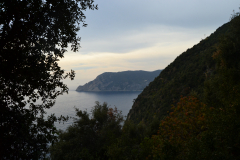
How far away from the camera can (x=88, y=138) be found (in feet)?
65.9

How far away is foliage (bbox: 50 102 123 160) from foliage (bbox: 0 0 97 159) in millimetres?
11714

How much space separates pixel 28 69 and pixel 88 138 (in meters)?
16.0

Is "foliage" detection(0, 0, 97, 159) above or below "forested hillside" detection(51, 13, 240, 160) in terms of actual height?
above

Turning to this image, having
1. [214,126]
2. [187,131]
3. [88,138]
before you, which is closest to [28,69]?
[214,126]

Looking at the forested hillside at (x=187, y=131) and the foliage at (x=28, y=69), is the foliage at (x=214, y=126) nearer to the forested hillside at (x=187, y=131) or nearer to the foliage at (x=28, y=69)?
the forested hillside at (x=187, y=131)

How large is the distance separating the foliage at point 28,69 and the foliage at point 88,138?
38.4 ft

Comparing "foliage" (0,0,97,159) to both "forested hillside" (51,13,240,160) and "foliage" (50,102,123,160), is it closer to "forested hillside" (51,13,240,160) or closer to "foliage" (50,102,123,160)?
"forested hillside" (51,13,240,160)

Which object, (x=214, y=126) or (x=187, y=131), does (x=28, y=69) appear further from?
(x=187, y=131)

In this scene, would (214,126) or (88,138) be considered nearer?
(214,126)

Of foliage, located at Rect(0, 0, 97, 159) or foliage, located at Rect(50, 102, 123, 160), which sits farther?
foliage, located at Rect(50, 102, 123, 160)

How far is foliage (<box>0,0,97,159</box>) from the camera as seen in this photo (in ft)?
20.1

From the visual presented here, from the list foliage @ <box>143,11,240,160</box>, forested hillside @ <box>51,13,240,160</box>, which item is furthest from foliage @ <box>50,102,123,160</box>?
foliage @ <box>143,11,240,160</box>

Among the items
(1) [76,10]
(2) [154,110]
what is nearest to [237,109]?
(1) [76,10]

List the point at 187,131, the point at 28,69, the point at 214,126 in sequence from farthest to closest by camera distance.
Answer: the point at 187,131
the point at 214,126
the point at 28,69
